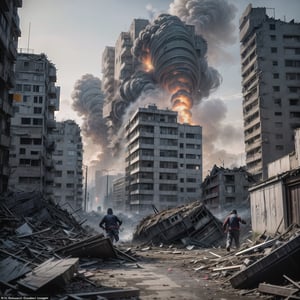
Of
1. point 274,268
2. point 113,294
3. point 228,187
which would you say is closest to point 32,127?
point 228,187

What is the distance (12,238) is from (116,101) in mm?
125022

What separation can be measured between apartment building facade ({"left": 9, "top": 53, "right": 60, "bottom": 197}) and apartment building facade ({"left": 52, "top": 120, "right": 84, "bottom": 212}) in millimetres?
36718

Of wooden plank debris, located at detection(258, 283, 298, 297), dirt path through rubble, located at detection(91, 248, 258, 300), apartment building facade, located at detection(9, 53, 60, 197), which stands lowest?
dirt path through rubble, located at detection(91, 248, 258, 300)

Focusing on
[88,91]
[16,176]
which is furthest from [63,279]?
[88,91]

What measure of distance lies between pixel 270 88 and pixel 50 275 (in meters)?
78.5

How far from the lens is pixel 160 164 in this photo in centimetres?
9600

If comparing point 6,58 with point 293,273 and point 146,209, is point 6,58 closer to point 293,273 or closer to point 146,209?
point 293,273

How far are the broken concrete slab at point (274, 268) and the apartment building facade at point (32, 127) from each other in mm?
59829

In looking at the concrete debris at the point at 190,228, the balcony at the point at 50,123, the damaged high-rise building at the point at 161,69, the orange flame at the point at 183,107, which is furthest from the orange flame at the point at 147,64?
the concrete debris at the point at 190,228

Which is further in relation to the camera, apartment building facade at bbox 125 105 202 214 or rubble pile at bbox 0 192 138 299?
apartment building facade at bbox 125 105 202 214

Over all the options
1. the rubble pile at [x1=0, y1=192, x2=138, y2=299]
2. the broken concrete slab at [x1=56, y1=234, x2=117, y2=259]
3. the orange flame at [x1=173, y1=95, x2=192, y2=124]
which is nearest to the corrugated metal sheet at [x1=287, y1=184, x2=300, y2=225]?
the rubble pile at [x1=0, y1=192, x2=138, y2=299]

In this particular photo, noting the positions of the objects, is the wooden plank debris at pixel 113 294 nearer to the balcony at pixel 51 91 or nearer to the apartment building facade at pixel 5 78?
the apartment building facade at pixel 5 78

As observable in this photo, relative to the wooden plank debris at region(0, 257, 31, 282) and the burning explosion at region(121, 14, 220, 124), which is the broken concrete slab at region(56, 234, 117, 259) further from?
the burning explosion at region(121, 14, 220, 124)

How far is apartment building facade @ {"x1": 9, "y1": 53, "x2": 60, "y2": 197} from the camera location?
66.0m
